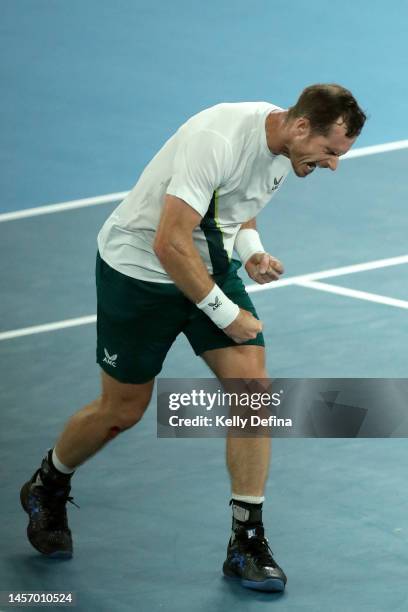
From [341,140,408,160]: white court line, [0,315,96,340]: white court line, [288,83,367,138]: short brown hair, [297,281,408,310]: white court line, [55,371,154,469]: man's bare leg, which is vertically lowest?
[55,371,154,469]: man's bare leg

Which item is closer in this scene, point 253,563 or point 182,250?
point 182,250

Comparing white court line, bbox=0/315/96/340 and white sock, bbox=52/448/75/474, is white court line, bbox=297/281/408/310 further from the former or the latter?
white sock, bbox=52/448/75/474

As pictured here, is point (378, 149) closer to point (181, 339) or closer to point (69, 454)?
point (181, 339)

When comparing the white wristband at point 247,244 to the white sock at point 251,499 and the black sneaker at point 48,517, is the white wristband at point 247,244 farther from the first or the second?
the black sneaker at point 48,517

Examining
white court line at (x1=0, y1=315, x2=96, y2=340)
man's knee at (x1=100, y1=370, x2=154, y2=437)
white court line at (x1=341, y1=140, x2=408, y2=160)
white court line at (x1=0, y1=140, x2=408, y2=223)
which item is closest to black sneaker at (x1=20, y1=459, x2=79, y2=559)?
man's knee at (x1=100, y1=370, x2=154, y2=437)

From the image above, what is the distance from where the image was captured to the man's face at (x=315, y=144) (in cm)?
638

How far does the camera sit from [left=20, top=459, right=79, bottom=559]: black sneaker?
22.8ft

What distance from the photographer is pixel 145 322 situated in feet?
22.3

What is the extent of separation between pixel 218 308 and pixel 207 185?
1.58ft

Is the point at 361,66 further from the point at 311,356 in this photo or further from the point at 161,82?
the point at 311,356

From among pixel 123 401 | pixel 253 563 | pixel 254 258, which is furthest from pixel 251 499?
pixel 254 258

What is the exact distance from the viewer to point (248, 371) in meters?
6.69

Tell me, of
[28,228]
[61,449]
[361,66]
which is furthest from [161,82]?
[61,449]

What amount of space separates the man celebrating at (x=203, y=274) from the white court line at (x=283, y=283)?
2466mm
